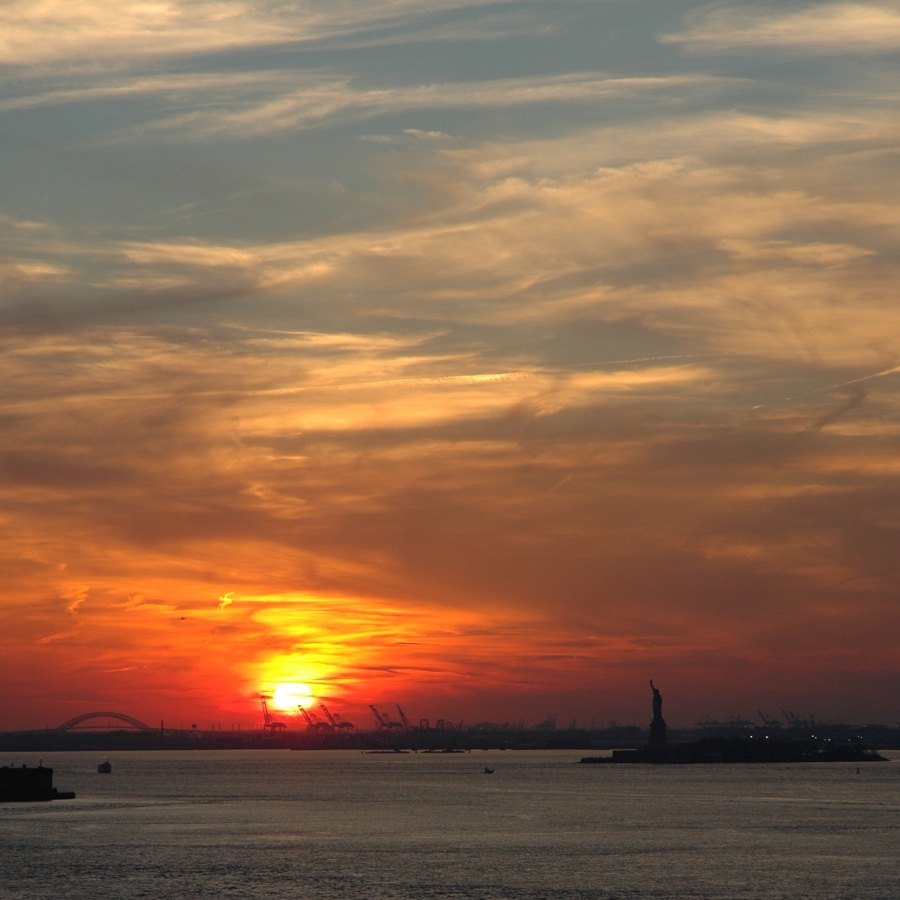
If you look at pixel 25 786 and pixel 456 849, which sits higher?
Result: pixel 25 786

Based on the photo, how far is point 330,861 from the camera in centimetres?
9650

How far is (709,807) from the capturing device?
6171 inches

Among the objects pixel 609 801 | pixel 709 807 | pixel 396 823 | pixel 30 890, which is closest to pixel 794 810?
pixel 709 807

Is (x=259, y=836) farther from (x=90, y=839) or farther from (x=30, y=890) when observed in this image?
(x=30, y=890)

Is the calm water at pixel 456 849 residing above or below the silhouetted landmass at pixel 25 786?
below

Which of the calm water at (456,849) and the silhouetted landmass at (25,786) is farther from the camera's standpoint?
the silhouetted landmass at (25,786)

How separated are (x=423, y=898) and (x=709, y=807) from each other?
87.7 metres

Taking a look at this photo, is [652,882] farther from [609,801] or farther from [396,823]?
[609,801]

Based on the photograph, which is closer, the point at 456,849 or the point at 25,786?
the point at 456,849

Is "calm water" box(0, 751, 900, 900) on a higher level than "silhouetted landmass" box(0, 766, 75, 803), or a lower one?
lower

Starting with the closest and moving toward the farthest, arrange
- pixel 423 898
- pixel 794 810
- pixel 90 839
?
pixel 423 898, pixel 90 839, pixel 794 810

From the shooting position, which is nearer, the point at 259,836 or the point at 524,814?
the point at 259,836

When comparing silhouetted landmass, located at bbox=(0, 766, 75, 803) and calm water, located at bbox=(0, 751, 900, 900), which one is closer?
calm water, located at bbox=(0, 751, 900, 900)

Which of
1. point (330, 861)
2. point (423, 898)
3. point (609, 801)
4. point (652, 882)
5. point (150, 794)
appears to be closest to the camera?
point (423, 898)
